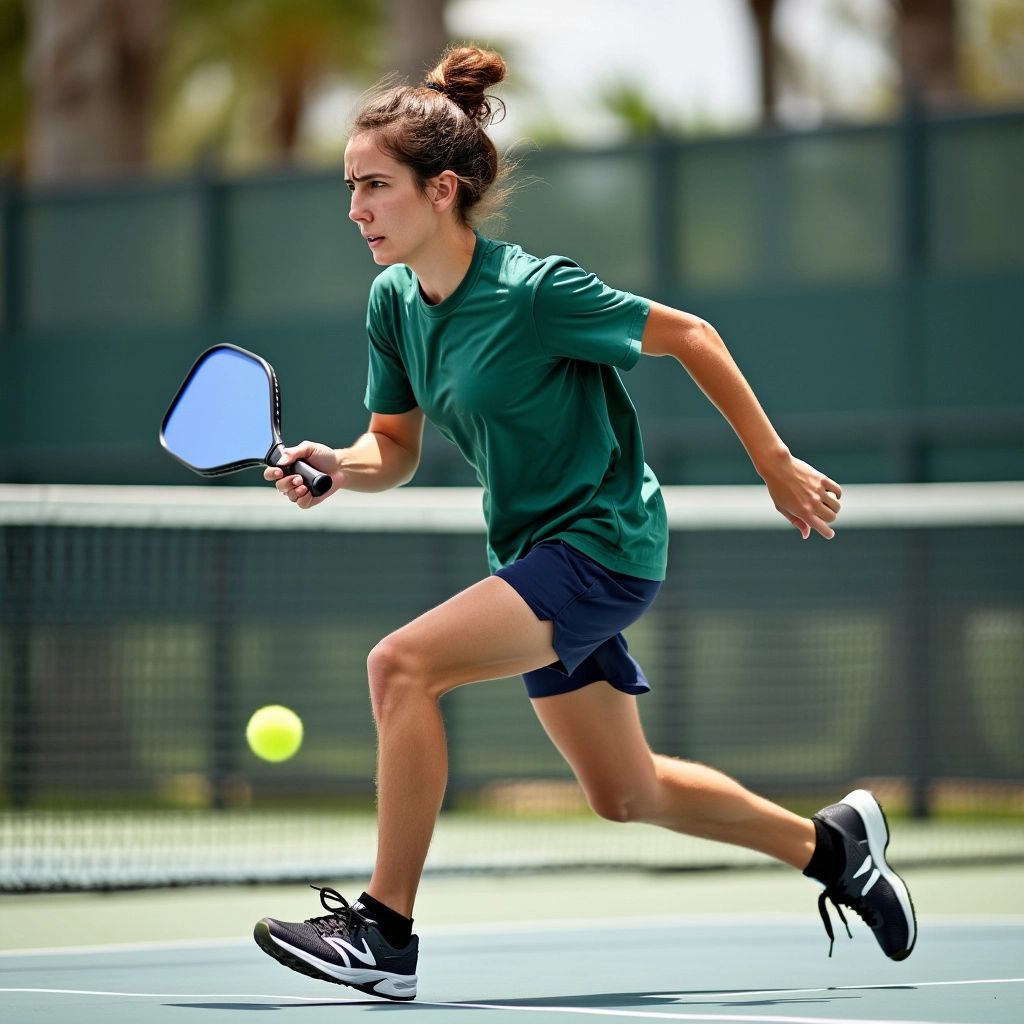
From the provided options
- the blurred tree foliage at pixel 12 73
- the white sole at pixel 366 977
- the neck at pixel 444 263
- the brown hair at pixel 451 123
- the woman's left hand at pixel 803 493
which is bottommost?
the white sole at pixel 366 977

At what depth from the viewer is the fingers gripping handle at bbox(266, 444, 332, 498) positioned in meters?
3.68

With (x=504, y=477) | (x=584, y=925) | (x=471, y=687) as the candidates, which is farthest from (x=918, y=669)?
(x=504, y=477)

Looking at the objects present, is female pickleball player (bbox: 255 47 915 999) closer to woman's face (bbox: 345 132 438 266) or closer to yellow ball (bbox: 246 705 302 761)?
woman's face (bbox: 345 132 438 266)

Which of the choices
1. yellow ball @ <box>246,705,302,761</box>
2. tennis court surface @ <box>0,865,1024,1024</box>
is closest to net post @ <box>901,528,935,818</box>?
tennis court surface @ <box>0,865,1024,1024</box>

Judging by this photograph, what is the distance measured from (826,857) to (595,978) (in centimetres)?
53

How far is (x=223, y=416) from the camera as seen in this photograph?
157 inches

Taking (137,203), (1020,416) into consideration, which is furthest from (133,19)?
(1020,416)

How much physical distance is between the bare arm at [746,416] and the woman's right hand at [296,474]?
0.63m

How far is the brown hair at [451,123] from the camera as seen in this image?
386 centimetres

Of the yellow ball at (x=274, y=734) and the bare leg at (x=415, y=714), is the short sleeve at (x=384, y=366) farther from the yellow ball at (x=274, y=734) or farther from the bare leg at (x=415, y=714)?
the yellow ball at (x=274, y=734)

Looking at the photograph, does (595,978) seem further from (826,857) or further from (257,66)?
(257,66)

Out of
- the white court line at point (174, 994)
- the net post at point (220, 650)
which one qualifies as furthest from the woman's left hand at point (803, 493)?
the net post at point (220, 650)

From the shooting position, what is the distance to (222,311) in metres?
9.77

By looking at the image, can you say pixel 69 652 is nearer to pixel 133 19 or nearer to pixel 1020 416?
pixel 1020 416
